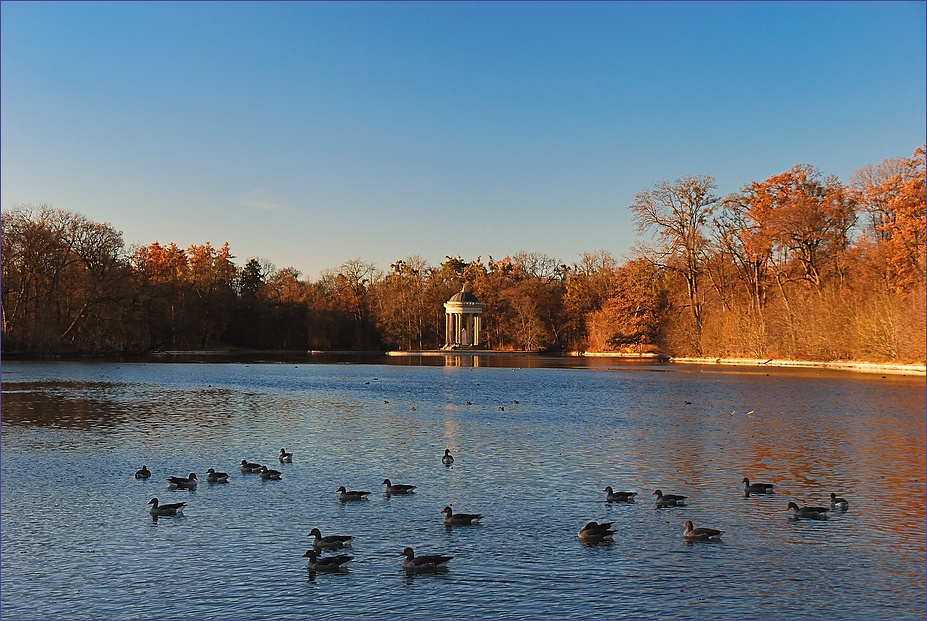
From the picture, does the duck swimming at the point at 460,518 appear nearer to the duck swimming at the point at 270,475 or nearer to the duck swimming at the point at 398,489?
the duck swimming at the point at 398,489

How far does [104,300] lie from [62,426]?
60768 millimetres

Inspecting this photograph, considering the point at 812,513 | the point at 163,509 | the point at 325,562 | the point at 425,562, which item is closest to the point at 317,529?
the point at 325,562

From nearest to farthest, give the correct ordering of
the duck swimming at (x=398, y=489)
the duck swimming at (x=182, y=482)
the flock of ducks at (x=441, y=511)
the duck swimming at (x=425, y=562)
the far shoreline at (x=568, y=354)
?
the duck swimming at (x=425, y=562)
the flock of ducks at (x=441, y=511)
the duck swimming at (x=398, y=489)
the duck swimming at (x=182, y=482)
the far shoreline at (x=568, y=354)

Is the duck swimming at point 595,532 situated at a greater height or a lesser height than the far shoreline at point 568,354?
lesser

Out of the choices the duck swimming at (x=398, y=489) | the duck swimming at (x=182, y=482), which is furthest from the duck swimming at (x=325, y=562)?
the duck swimming at (x=182, y=482)

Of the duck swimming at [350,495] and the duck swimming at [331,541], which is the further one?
the duck swimming at [350,495]

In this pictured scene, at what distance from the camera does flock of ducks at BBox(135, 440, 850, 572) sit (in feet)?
34.9

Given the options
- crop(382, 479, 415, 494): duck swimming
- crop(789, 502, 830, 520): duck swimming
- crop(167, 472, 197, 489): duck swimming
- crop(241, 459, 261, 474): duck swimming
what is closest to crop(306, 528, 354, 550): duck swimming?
crop(382, 479, 415, 494): duck swimming

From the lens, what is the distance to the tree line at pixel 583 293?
191 feet

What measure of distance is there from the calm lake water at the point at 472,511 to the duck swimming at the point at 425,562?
5.1 inches

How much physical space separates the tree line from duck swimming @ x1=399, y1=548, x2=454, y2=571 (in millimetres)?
46767

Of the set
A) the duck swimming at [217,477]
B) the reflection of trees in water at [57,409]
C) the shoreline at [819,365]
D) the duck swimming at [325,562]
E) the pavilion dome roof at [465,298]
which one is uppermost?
the pavilion dome roof at [465,298]

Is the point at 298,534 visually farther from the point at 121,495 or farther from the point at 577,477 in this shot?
the point at 577,477

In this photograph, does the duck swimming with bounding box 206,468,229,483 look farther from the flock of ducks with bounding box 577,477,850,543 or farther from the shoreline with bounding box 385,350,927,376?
the shoreline with bounding box 385,350,927,376
